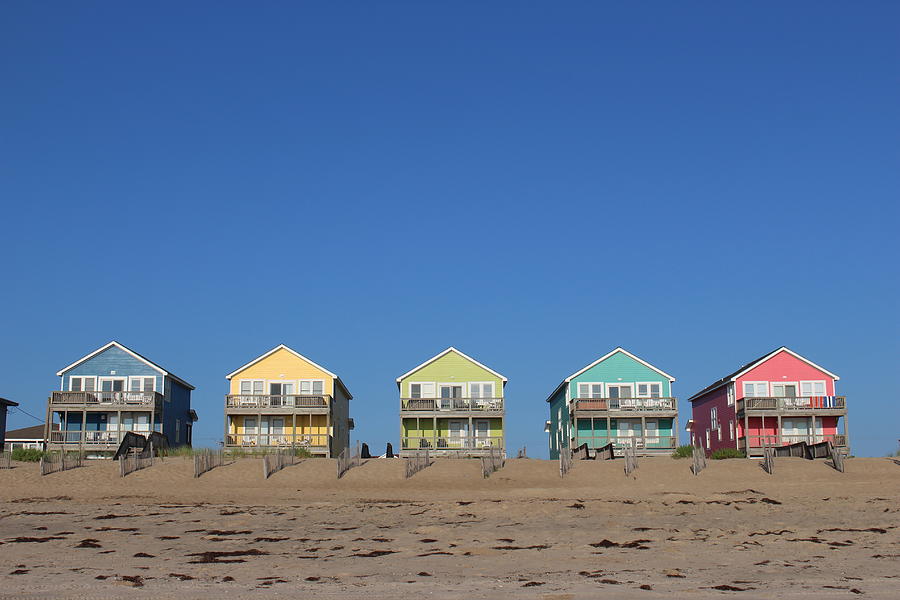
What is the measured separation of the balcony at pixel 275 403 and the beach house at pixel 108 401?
4819mm

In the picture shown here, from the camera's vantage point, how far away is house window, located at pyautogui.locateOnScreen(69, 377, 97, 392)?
187 feet

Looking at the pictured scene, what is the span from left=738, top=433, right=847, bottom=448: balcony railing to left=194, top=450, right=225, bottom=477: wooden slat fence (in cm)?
2950

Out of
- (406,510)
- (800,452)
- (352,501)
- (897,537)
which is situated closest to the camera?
(897,537)

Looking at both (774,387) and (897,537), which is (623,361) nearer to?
(774,387)

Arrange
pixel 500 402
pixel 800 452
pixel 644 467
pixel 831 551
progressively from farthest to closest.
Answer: pixel 500 402
pixel 800 452
pixel 644 467
pixel 831 551

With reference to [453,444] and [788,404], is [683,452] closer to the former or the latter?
[788,404]

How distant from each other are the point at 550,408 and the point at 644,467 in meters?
32.1

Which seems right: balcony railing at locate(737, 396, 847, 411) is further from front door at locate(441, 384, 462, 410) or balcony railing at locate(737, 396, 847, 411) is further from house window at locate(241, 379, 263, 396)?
house window at locate(241, 379, 263, 396)

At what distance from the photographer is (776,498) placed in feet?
98.7

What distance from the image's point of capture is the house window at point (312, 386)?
5706cm

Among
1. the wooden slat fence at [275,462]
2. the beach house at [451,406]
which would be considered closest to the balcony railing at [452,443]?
the beach house at [451,406]

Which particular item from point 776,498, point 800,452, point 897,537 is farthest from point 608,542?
point 800,452

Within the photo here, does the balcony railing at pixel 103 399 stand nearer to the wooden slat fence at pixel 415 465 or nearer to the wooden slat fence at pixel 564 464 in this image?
the wooden slat fence at pixel 415 465

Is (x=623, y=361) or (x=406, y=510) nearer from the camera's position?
(x=406, y=510)
